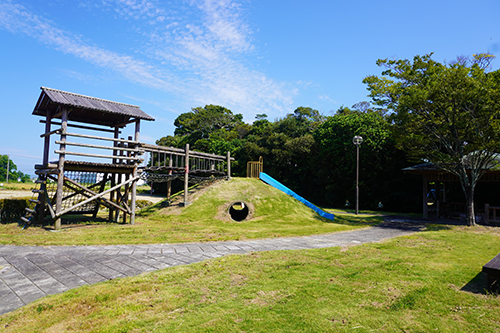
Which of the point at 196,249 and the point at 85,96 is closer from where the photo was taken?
the point at 196,249

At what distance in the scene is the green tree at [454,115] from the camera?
15242mm

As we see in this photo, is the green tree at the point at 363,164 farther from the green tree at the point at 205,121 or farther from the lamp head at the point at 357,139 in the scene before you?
the green tree at the point at 205,121

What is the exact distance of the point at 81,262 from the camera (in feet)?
22.3

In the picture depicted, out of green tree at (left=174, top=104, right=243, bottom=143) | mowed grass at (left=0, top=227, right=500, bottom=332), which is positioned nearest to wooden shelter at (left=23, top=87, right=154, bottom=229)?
mowed grass at (left=0, top=227, right=500, bottom=332)

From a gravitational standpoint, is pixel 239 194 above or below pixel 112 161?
below

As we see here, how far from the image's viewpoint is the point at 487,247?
9.60 metres

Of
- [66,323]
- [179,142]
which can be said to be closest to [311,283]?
[66,323]

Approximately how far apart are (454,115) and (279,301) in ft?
54.3

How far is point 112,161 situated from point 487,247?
16.4 m

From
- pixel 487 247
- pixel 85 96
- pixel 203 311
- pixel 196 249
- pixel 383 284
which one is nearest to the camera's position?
pixel 203 311

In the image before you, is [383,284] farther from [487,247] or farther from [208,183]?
[208,183]

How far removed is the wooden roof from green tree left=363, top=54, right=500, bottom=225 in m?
15.0

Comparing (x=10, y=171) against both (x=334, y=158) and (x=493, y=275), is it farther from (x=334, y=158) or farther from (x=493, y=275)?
(x=493, y=275)

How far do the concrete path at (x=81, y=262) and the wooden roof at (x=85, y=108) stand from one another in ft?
22.0
